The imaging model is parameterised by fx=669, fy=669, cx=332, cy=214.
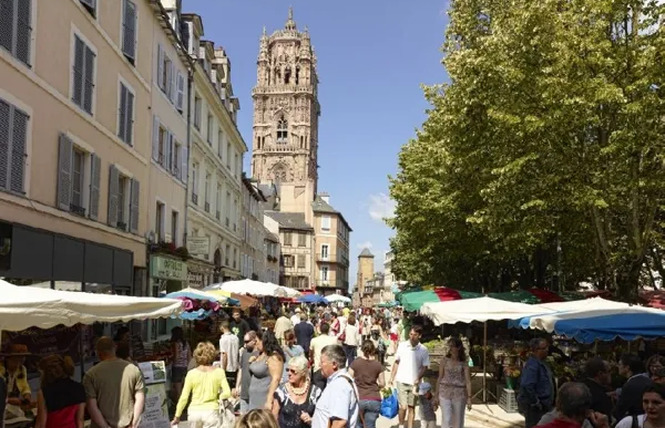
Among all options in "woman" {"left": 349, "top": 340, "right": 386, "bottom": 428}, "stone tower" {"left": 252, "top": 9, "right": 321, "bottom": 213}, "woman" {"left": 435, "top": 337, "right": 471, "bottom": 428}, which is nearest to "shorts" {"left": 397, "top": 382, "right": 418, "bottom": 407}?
"woman" {"left": 435, "top": 337, "right": 471, "bottom": 428}

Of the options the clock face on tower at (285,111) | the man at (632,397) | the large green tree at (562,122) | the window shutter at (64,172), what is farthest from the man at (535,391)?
the clock face on tower at (285,111)

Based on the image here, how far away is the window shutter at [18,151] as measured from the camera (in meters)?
11.5

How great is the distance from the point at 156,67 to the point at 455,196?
35.2ft

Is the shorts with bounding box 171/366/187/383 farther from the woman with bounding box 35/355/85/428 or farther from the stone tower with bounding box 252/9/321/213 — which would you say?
the stone tower with bounding box 252/9/321/213

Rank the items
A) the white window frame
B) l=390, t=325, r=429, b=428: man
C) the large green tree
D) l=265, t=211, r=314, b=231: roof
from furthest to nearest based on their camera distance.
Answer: l=265, t=211, r=314, b=231: roof, the large green tree, the white window frame, l=390, t=325, r=429, b=428: man

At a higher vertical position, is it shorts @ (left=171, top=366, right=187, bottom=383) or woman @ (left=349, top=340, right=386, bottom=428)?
woman @ (left=349, top=340, right=386, bottom=428)

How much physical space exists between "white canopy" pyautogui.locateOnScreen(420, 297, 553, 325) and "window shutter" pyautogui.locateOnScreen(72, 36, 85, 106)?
8.82 m

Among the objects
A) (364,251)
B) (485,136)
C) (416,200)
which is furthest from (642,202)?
(364,251)

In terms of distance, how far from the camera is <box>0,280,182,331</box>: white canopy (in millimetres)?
5781

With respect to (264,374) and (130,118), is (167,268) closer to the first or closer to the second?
(130,118)

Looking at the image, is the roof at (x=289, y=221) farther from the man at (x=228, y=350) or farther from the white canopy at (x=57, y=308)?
the white canopy at (x=57, y=308)

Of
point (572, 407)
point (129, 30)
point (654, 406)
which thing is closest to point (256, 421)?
point (572, 407)

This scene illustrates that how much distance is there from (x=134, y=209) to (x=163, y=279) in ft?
13.3

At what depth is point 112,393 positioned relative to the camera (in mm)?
6500
